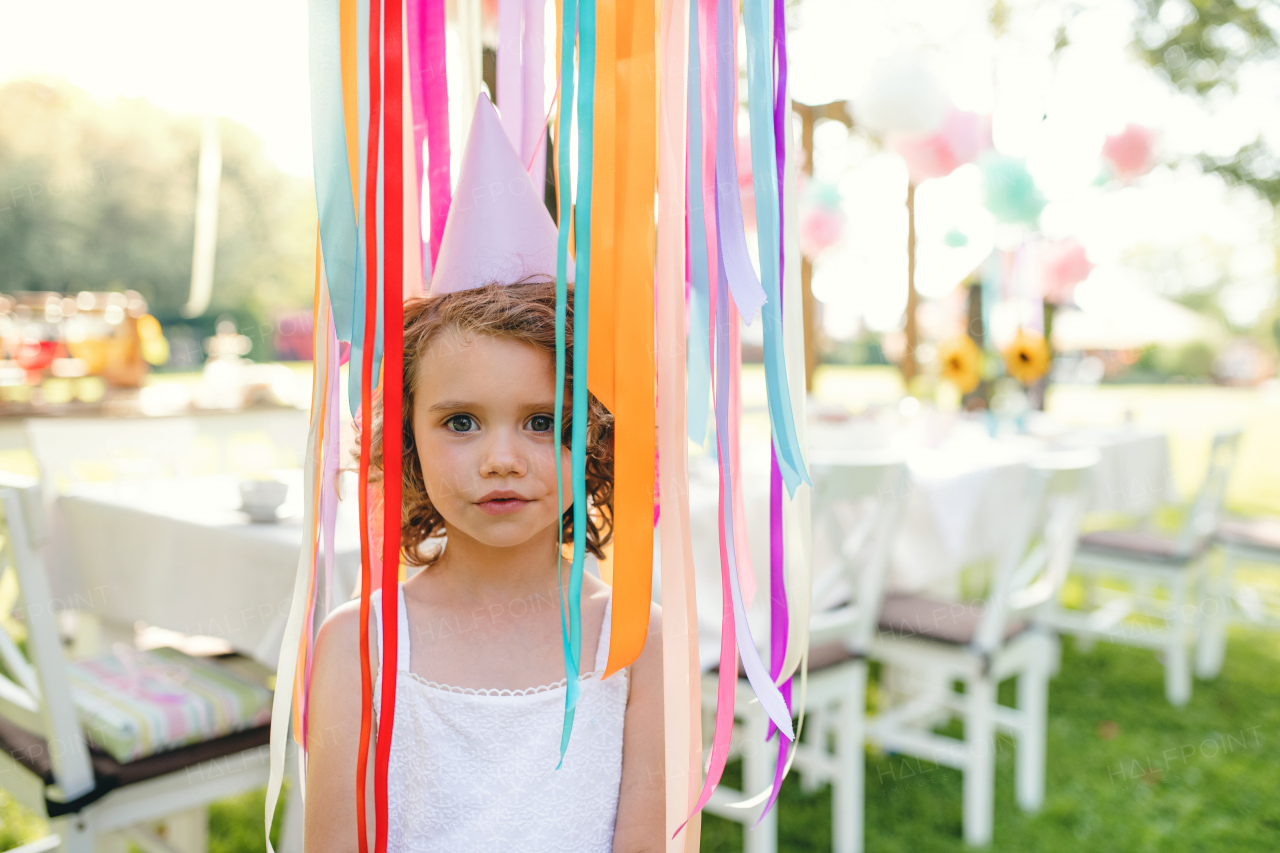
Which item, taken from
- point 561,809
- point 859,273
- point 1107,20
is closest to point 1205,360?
point 1107,20

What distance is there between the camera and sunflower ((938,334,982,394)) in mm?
2922

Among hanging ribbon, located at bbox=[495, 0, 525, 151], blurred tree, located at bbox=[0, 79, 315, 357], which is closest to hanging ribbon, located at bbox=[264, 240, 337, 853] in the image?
hanging ribbon, located at bbox=[495, 0, 525, 151]

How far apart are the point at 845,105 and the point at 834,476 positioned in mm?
3423

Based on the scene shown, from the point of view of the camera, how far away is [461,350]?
27.2 inches

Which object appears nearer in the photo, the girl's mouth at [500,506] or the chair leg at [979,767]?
the girl's mouth at [500,506]

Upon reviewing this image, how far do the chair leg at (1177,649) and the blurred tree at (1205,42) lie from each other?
198 inches

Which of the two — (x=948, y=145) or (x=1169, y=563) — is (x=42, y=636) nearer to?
(x=1169, y=563)

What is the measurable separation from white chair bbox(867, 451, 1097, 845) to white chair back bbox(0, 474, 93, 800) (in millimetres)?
1504

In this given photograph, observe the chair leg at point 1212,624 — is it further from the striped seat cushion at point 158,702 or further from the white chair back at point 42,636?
the white chair back at point 42,636

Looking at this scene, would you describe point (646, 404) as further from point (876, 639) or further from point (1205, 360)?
point (1205, 360)

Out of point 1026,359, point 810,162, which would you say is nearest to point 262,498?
point 1026,359

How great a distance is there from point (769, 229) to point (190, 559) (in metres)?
1.29

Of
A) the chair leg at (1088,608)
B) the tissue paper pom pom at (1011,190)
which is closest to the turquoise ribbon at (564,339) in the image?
the tissue paper pom pom at (1011,190)

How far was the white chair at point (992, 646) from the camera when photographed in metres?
1.94
